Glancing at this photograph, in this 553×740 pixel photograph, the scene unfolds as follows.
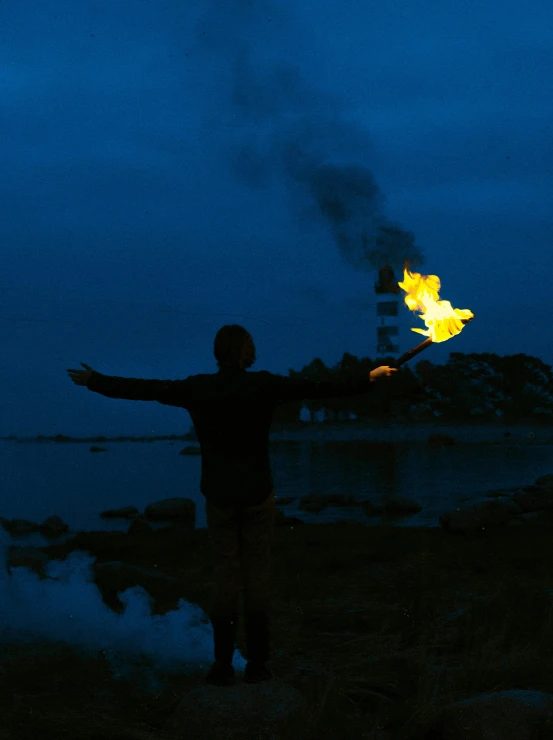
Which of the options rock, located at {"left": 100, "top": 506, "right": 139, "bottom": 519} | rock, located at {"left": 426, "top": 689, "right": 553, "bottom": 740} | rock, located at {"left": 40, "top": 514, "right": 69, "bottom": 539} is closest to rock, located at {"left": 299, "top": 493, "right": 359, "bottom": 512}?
rock, located at {"left": 100, "top": 506, "right": 139, "bottom": 519}

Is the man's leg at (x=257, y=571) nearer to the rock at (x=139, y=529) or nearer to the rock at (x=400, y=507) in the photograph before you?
the rock at (x=139, y=529)

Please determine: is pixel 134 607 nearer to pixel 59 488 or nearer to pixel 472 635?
pixel 472 635

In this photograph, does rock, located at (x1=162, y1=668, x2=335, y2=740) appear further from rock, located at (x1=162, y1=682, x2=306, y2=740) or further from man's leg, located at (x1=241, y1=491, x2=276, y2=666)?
man's leg, located at (x1=241, y1=491, x2=276, y2=666)

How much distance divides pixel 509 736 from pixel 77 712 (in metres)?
2.64

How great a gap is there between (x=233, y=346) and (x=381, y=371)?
3.25 ft

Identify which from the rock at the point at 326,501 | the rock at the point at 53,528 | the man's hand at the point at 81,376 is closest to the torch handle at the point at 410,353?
the man's hand at the point at 81,376

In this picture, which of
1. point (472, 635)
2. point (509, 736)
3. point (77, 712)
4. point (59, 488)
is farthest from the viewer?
point (59, 488)

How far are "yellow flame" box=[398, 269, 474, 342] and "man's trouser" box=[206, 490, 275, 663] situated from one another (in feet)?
5.35

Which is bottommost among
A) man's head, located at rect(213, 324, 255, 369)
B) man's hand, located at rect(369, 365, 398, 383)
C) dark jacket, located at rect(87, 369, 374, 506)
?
dark jacket, located at rect(87, 369, 374, 506)

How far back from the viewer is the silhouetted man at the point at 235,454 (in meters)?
5.68

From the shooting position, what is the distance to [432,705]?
5.38 m

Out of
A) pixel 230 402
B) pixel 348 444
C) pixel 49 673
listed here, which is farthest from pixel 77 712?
pixel 348 444

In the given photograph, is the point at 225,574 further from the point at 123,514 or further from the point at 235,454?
the point at 123,514

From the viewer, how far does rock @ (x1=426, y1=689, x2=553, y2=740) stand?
5.09m
